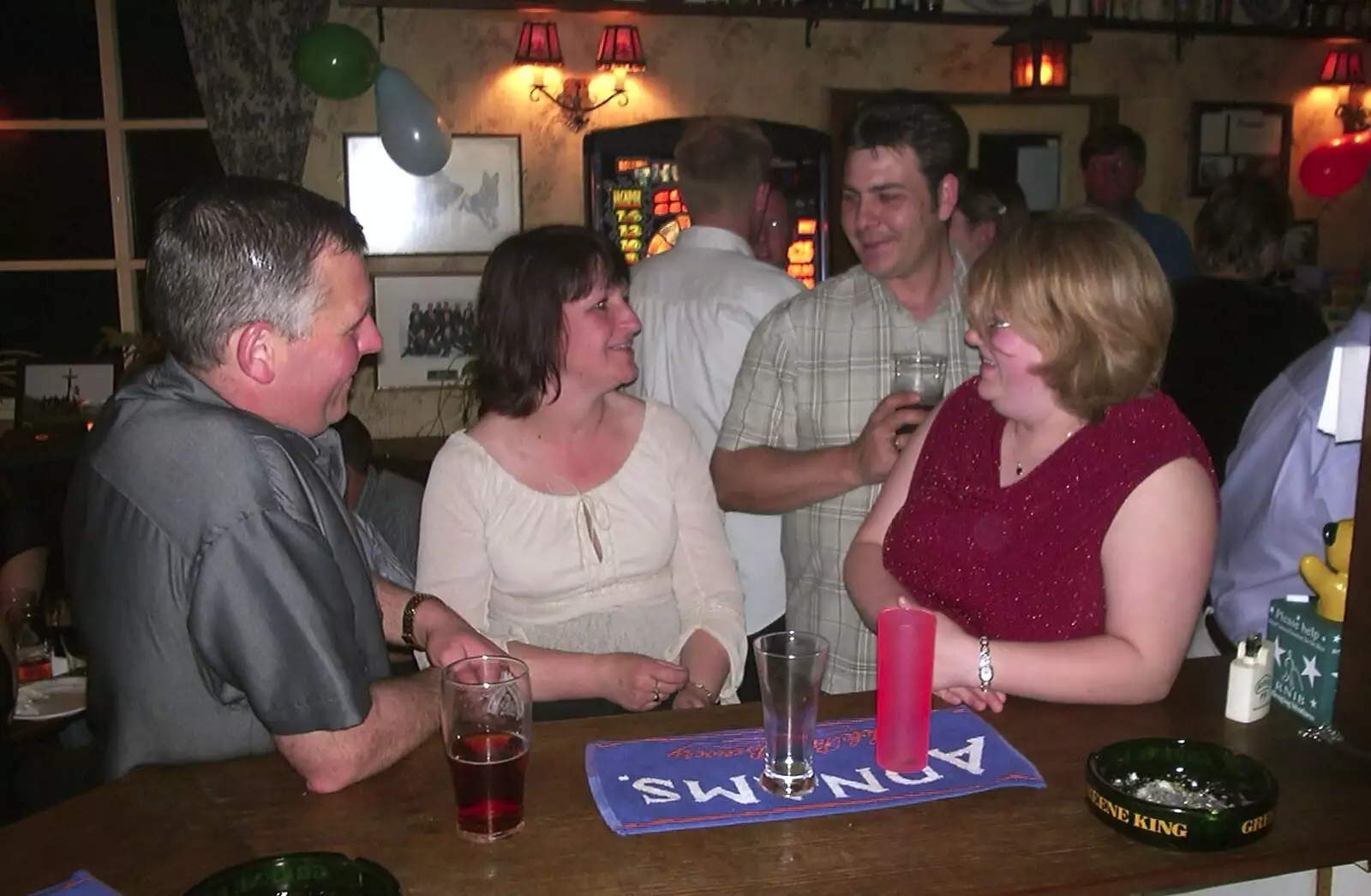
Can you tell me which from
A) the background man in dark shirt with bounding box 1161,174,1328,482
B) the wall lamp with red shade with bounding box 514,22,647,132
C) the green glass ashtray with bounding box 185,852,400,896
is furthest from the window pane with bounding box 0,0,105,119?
the green glass ashtray with bounding box 185,852,400,896

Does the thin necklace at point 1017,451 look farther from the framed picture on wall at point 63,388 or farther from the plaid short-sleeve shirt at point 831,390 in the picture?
the framed picture on wall at point 63,388

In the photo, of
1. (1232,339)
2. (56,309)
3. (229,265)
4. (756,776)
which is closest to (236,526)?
(229,265)

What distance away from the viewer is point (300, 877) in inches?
41.5

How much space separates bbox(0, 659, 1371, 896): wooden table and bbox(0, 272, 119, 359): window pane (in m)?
5.03

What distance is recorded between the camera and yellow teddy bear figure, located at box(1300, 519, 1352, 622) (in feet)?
4.61

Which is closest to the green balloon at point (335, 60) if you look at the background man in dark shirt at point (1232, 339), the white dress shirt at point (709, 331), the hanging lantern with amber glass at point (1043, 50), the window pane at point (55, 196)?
the window pane at point (55, 196)

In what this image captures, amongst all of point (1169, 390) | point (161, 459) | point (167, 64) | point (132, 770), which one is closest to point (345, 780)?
point (132, 770)

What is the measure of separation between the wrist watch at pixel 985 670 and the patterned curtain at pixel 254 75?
174 inches

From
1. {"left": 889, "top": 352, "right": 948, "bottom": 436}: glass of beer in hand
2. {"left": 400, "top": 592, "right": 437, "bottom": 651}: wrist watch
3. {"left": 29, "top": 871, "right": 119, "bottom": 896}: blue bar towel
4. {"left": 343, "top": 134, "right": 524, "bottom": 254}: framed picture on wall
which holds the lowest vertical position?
{"left": 29, "top": 871, "right": 119, "bottom": 896}: blue bar towel

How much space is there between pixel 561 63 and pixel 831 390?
3.50 m

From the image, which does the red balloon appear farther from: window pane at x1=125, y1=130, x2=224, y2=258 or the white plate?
the white plate

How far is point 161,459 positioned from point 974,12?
5249 mm

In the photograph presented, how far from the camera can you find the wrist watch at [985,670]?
58.1 inches

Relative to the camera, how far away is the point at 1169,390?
3195 millimetres
